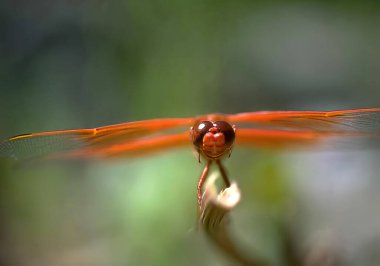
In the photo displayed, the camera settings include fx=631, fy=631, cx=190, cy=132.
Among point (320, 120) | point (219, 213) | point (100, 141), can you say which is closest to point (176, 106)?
point (100, 141)

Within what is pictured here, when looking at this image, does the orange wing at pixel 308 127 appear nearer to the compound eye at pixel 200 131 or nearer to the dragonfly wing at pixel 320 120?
the dragonfly wing at pixel 320 120

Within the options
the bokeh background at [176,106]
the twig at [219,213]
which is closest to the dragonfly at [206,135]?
the twig at [219,213]

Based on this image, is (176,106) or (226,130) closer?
(226,130)

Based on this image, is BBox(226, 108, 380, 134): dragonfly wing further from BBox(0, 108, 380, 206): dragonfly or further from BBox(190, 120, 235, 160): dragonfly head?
BBox(190, 120, 235, 160): dragonfly head

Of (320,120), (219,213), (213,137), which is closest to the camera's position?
(219,213)

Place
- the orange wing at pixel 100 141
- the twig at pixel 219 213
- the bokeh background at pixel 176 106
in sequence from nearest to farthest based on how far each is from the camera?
1. the twig at pixel 219 213
2. the orange wing at pixel 100 141
3. the bokeh background at pixel 176 106

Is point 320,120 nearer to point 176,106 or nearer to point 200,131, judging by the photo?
point 200,131

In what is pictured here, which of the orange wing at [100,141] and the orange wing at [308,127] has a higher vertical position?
the orange wing at [100,141]
